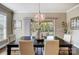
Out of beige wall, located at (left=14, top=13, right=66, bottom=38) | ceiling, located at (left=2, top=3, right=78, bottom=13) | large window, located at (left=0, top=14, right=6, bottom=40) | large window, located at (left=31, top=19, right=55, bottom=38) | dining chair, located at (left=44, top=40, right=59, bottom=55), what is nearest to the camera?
dining chair, located at (left=44, top=40, right=59, bottom=55)

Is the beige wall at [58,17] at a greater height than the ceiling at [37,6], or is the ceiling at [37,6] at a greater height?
the ceiling at [37,6]

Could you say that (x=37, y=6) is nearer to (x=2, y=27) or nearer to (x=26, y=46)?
(x=2, y=27)

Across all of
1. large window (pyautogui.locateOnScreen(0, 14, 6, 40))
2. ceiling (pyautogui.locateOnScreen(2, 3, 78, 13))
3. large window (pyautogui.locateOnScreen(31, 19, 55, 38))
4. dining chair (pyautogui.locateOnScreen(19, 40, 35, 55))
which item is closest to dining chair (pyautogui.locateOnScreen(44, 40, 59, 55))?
dining chair (pyautogui.locateOnScreen(19, 40, 35, 55))

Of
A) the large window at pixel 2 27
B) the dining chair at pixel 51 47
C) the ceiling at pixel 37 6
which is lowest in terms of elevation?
the dining chair at pixel 51 47

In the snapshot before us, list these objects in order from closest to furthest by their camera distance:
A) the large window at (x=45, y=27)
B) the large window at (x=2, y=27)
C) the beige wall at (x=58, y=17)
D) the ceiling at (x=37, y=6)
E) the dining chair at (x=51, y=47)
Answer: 1. the dining chair at (x=51, y=47)
2. the ceiling at (x=37, y=6)
3. the large window at (x=2, y=27)
4. the large window at (x=45, y=27)
5. the beige wall at (x=58, y=17)

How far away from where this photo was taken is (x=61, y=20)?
31.9 feet

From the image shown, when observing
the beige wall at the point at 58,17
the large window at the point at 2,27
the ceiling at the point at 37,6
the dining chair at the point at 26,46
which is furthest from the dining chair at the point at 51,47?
the beige wall at the point at 58,17

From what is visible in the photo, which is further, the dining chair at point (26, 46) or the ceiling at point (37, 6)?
the ceiling at point (37, 6)

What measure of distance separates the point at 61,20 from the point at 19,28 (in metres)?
2.64

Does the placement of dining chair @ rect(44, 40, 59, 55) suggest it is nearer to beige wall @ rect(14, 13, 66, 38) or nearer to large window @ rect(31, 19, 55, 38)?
large window @ rect(31, 19, 55, 38)

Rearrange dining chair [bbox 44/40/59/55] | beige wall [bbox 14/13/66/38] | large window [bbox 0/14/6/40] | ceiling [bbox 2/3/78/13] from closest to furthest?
dining chair [bbox 44/40/59/55] → ceiling [bbox 2/3/78/13] → large window [bbox 0/14/6/40] → beige wall [bbox 14/13/66/38]

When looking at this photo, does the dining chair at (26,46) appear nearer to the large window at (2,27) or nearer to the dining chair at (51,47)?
the dining chair at (51,47)

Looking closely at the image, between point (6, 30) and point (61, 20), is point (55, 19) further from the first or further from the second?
point (6, 30)
